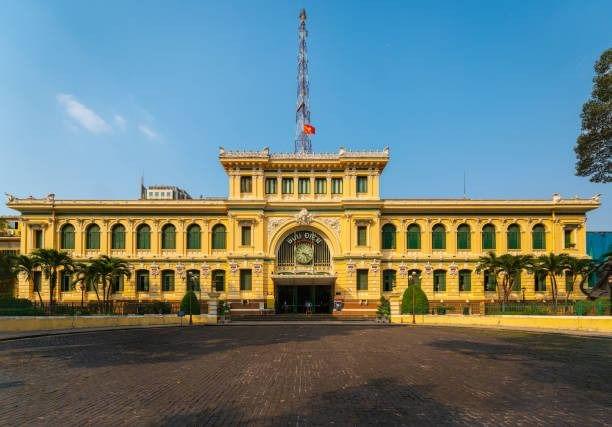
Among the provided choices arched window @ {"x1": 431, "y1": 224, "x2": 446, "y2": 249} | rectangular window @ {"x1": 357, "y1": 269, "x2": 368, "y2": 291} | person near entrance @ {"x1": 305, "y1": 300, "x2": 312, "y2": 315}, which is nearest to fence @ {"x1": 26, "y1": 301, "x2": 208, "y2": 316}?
person near entrance @ {"x1": 305, "y1": 300, "x2": 312, "y2": 315}

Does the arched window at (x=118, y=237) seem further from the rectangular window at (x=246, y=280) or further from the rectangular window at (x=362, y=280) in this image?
the rectangular window at (x=362, y=280)

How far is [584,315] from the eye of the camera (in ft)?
112

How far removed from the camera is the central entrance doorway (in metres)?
54.2

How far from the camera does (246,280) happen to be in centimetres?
5300

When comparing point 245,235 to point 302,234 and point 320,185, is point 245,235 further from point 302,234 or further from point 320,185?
point 320,185

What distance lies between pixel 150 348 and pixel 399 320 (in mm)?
26715

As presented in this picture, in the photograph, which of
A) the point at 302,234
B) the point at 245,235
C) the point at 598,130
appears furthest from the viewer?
the point at 302,234

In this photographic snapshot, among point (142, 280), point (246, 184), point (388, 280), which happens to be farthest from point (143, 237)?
point (388, 280)

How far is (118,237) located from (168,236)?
5.40m

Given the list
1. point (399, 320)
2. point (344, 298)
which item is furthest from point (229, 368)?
point (344, 298)

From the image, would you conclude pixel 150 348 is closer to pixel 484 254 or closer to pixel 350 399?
pixel 350 399

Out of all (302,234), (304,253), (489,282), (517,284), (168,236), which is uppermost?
(302,234)

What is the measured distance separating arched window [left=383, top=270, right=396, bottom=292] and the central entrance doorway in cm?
580

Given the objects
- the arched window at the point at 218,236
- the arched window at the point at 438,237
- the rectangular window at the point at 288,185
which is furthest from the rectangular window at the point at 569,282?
the arched window at the point at 218,236
